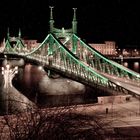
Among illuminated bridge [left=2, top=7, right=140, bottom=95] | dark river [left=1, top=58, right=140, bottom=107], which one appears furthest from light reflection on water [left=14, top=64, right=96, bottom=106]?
illuminated bridge [left=2, top=7, right=140, bottom=95]

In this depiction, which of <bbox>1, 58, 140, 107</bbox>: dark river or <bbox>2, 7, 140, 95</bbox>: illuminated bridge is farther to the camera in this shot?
<bbox>2, 7, 140, 95</bbox>: illuminated bridge

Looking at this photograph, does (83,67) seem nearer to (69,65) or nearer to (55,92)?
(55,92)

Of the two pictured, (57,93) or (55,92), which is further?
(55,92)

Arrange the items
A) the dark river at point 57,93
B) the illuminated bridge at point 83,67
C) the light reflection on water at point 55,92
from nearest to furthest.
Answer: the dark river at point 57,93 → the light reflection on water at point 55,92 → the illuminated bridge at point 83,67

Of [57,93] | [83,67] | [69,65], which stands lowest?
[57,93]

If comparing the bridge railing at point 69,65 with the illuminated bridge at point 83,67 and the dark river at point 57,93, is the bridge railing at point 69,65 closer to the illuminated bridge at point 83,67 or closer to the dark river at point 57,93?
the illuminated bridge at point 83,67

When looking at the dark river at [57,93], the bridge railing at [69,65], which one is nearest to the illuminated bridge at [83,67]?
the bridge railing at [69,65]

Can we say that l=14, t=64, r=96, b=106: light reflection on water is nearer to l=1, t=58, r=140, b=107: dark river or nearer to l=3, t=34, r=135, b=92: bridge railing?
l=1, t=58, r=140, b=107: dark river

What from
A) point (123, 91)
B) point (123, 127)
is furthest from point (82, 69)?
point (123, 127)

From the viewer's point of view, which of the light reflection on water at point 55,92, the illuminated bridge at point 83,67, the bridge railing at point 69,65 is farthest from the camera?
the bridge railing at point 69,65

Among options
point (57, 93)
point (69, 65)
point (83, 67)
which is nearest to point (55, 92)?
point (57, 93)

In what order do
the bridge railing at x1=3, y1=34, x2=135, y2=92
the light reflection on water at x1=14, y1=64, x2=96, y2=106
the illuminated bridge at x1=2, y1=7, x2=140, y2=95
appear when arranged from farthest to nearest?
the bridge railing at x1=3, y1=34, x2=135, y2=92, the illuminated bridge at x1=2, y1=7, x2=140, y2=95, the light reflection on water at x1=14, y1=64, x2=96, y2=106

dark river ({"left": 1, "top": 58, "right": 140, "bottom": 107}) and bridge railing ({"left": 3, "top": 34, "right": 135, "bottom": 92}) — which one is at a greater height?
bridge railing ({"left": 3, "top": 34, "right": 135, "bottom": 92})

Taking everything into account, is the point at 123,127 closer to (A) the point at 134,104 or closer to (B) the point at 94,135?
(A) the point at 134,104
